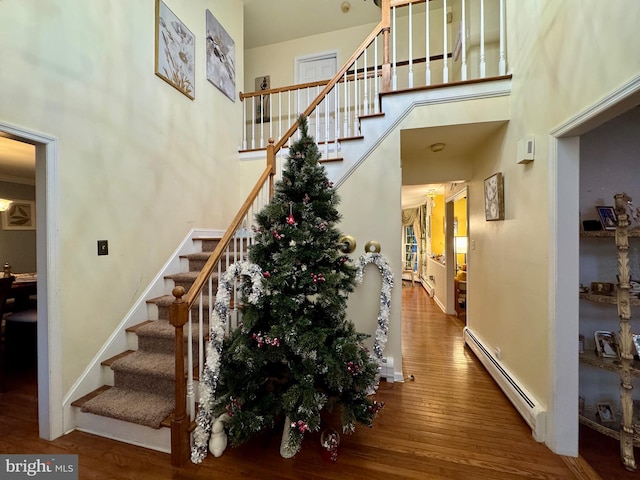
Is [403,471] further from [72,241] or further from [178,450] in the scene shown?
[72,241]

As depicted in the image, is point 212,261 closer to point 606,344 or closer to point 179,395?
point 179,395

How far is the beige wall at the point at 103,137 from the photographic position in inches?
66.6

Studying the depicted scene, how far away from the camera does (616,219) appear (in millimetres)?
1664

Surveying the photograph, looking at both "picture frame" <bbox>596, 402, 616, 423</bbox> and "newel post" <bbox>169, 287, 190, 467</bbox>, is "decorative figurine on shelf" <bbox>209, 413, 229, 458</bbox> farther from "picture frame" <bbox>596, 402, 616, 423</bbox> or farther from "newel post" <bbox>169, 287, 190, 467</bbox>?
"picture frame" <bbox>596, 402, 616, 423</bbox>

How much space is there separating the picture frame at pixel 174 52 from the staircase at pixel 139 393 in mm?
2304

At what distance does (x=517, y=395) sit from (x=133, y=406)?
283 centimetres

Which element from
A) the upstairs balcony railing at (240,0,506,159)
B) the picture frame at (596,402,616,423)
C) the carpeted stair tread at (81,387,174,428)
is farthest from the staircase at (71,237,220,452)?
the picture frame at (596,402,616,423)

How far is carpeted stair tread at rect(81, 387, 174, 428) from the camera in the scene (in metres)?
1.68

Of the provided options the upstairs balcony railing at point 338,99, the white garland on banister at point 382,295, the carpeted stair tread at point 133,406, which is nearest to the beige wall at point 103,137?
the carpeted stair tread at point 133,406

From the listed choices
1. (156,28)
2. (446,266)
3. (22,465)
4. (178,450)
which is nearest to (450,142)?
(446,266)

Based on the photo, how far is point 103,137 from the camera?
209cm

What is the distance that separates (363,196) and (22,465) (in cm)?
296

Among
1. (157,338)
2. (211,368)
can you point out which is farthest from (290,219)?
(157,338)

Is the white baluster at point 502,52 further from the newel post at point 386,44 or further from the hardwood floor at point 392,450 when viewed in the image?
the hardwood floor at point 392,450
